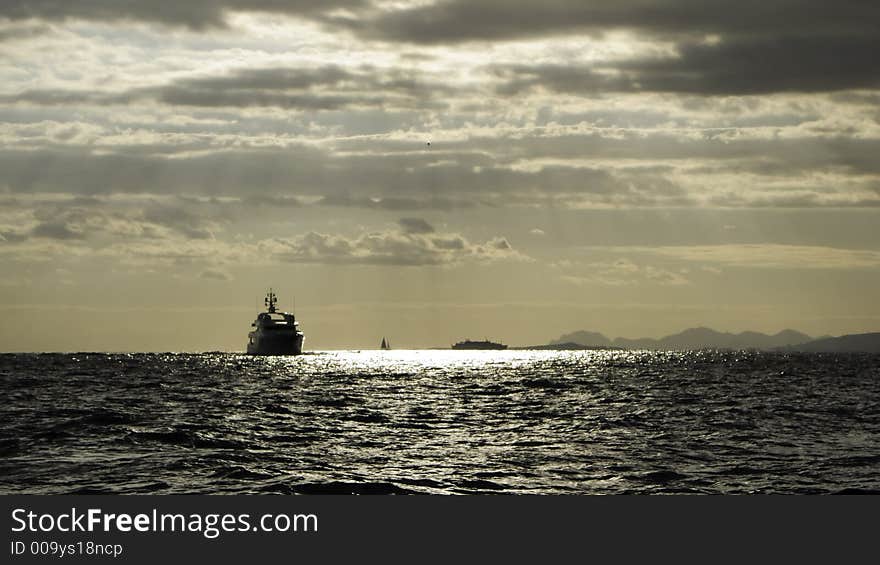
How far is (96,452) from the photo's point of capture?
112 ft

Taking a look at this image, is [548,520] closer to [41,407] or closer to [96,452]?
[96,452]

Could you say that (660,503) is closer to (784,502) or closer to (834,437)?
(784,502)

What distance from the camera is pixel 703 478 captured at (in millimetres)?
29406

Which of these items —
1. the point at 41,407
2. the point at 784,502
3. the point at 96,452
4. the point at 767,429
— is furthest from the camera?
the point at 41,407

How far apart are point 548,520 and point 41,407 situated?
1754 inches

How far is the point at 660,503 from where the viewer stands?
17859 millimetres

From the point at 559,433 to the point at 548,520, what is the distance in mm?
24795

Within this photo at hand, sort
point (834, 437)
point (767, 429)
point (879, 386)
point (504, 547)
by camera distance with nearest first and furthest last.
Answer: point (504, 547) → point (834, 437) → point (767, 429) → point (879, 386)

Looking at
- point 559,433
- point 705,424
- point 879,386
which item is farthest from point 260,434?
point 879,386

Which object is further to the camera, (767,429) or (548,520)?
(767,429)

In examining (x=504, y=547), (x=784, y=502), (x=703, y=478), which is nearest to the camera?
(x=504, y=547)

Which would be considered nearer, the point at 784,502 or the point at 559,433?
the point at 784,502

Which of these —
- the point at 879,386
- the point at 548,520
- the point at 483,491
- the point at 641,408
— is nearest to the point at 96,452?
the point at 483,491

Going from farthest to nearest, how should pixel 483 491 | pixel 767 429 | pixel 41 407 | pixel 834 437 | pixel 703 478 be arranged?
1. pixel 41 407
2. pixel 767 429
3. pixel 834 437
4. pixel 703 478
5. pixel 483 491
